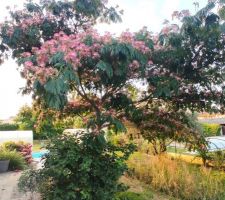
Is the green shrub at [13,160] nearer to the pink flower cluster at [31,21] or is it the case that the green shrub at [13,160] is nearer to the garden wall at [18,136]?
the pink flower cluster at [31,21]

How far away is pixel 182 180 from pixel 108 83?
10.9 feet

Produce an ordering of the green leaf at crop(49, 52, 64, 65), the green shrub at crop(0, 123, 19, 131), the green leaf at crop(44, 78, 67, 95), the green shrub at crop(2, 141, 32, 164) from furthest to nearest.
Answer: the green shrub at crop(0, 123, 19, 131)
the green shrub at crop(2, 141, 32, 164)
the green leaf at crop(49, 52, 64, 65)
the green leaf at crop(44, 78, 67, 95)

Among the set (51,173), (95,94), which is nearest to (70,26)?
(95,94)

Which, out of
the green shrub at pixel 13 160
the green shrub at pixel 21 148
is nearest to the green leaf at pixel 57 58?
the green shrub at pixel 13 160

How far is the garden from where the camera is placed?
6113 mm

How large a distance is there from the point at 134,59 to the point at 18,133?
1995cm

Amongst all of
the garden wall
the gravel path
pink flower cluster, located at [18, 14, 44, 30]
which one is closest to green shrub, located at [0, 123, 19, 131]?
the garden wall

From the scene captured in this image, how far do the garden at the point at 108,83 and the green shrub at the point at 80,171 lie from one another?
0.07ft

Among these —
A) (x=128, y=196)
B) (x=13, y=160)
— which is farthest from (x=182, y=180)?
(x=13, y=160)

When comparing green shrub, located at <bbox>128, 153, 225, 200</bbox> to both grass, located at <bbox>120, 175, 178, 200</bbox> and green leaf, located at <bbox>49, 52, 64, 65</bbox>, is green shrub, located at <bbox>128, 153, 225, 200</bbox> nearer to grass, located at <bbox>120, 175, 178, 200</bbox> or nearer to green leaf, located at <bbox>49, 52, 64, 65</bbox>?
grass, located at <bbox>120, 175, 178, 200</bbox>

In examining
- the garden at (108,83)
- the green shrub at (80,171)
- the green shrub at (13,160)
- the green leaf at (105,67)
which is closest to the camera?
the green leaf at (105,67)

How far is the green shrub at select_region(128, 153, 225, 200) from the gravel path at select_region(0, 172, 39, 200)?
339 centimetres

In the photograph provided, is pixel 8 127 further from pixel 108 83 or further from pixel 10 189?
pixel 108 83

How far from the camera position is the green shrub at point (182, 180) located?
7.86m
